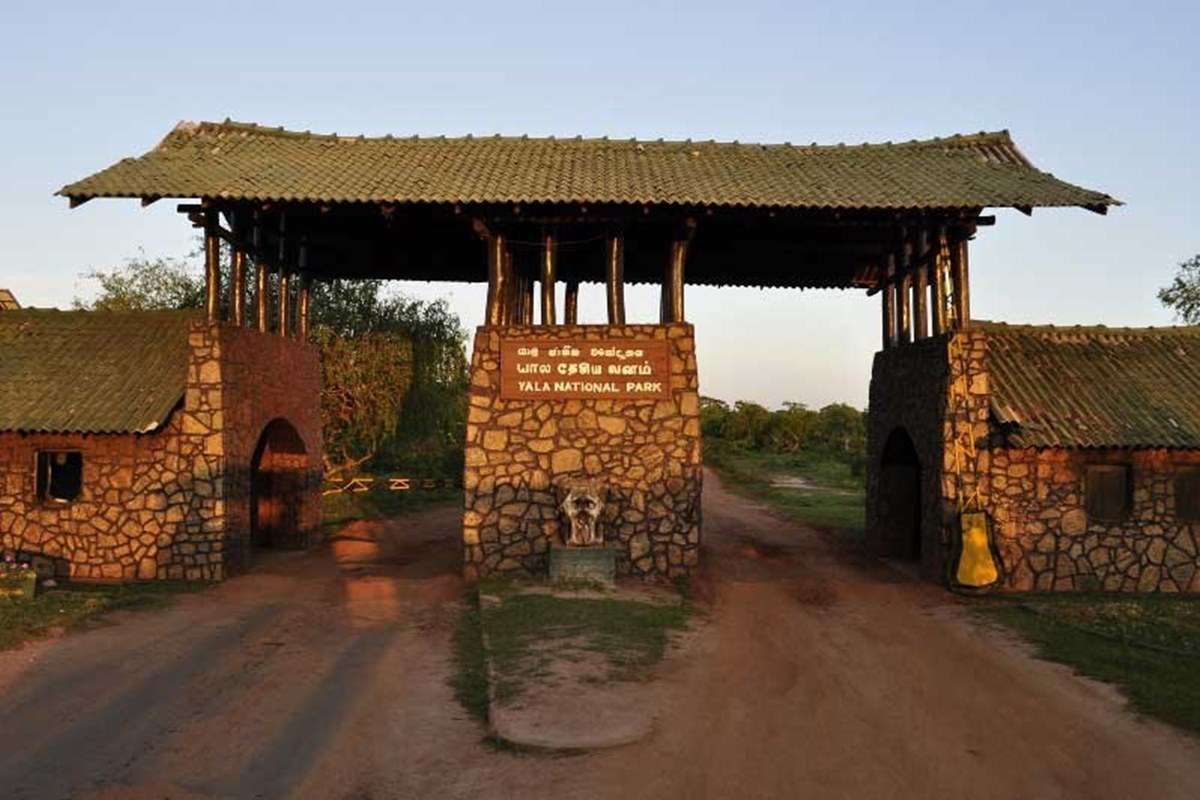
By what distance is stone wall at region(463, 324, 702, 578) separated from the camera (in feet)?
46.3

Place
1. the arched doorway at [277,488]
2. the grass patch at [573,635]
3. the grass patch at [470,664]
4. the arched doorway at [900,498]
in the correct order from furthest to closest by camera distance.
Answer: the arched doorway at [277,488] < the arched doorway at [900,498] < the grass patch at [573,635] < the grass patch at [470,664]

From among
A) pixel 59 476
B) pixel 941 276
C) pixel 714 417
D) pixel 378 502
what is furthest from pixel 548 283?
pixel 714 417

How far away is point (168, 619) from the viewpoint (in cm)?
1177

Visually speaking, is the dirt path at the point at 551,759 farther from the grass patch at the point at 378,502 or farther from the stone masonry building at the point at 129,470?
the grass patch at the point at 378,502

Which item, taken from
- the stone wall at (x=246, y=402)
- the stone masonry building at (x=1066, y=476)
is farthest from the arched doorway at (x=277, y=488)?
the stone masonry building at (x=1066, y=476)

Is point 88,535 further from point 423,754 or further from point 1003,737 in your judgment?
point 1003,737

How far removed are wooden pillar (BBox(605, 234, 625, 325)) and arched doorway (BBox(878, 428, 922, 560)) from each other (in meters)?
5.63

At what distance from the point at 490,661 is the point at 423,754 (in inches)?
93.9

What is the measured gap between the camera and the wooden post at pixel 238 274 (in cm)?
1578

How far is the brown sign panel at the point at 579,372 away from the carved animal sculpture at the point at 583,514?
1492 mm

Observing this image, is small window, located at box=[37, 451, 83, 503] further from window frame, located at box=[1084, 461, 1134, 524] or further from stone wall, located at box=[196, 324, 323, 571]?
window frame, located at box=[1084, 461, 1134, 524]

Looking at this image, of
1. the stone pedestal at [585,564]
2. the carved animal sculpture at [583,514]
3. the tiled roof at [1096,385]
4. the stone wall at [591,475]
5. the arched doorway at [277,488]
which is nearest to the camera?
the stone pedestal at [585,564]

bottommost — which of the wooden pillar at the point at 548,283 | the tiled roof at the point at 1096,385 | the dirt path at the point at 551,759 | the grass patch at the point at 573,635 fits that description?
the dirt path at the point at 551,759

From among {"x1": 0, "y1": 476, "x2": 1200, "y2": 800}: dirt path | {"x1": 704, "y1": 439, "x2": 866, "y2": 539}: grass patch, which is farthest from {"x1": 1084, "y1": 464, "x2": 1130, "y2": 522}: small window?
{"x1": 704, "y1": 439, "x2": 866, "y2": 539}: grass patch
